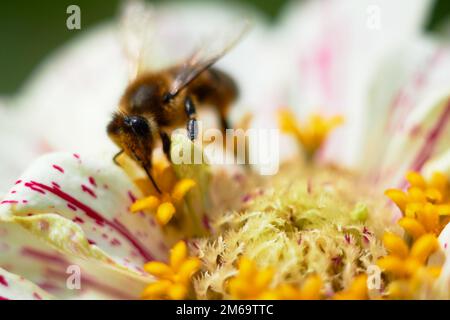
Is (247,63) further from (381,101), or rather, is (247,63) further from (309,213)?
(309,213)

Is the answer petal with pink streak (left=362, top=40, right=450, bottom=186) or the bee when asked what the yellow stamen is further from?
petal with pink streak (left=362, top=40, right=450, bottom=186)

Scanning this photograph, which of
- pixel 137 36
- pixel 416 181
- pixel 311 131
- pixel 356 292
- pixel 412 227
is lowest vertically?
pixel 356 292

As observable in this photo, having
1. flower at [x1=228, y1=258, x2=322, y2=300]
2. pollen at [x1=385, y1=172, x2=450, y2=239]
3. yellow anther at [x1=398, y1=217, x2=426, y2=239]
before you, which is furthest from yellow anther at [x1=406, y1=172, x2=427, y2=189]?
flower at [x1=228, y1=258, x2=322, y2=300]

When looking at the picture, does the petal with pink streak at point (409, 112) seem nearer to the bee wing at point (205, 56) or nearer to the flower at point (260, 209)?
the flower at point (260, 209)

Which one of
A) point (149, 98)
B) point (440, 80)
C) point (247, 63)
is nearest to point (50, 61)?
point (247, 63)

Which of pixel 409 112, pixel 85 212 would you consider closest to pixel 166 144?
pixel 85 212

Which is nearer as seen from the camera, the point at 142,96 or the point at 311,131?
the point at 142,96

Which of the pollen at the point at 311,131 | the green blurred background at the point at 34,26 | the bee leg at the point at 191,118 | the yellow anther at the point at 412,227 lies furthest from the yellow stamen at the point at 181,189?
the green blurred background at the point at 34,26

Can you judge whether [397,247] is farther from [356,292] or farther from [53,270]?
[53,270]

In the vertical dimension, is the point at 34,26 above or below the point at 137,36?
above
